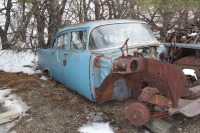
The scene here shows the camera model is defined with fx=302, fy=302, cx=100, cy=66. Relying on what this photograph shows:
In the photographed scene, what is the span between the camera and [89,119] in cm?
505

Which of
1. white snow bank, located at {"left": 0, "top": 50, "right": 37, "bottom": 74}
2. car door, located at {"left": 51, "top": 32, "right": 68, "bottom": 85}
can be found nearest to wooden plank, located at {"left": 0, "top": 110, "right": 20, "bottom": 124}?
car door, located at {"left": 51, "top": 32, "right": 68, "bottom": 85}

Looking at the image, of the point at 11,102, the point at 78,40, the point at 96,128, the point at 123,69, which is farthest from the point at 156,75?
the point at 11,102

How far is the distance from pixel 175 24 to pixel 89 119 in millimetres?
7289

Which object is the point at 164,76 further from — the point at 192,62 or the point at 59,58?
the point at 59,58

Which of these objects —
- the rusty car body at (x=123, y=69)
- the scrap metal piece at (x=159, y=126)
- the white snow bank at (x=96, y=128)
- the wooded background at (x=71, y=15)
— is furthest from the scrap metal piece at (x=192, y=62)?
the wooded background at (x=71, y=15)

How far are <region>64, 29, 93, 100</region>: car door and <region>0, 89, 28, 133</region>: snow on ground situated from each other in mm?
1046

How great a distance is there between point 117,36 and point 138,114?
5.91 ft

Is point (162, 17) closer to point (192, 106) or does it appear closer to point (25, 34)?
point (25, 34)

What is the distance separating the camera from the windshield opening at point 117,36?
547cm

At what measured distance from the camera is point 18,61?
966 cm

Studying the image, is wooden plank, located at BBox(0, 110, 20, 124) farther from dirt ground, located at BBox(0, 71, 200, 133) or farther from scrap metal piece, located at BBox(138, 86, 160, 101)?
scrap metal piece, located at BBox(138, 86, 160, 101)

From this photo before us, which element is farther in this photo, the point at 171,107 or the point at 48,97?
the point at 48,97

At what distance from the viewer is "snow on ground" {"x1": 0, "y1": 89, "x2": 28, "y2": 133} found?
493 centimetres

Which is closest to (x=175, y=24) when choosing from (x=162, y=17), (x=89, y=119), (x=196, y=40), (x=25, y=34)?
(x=162, y=17)
